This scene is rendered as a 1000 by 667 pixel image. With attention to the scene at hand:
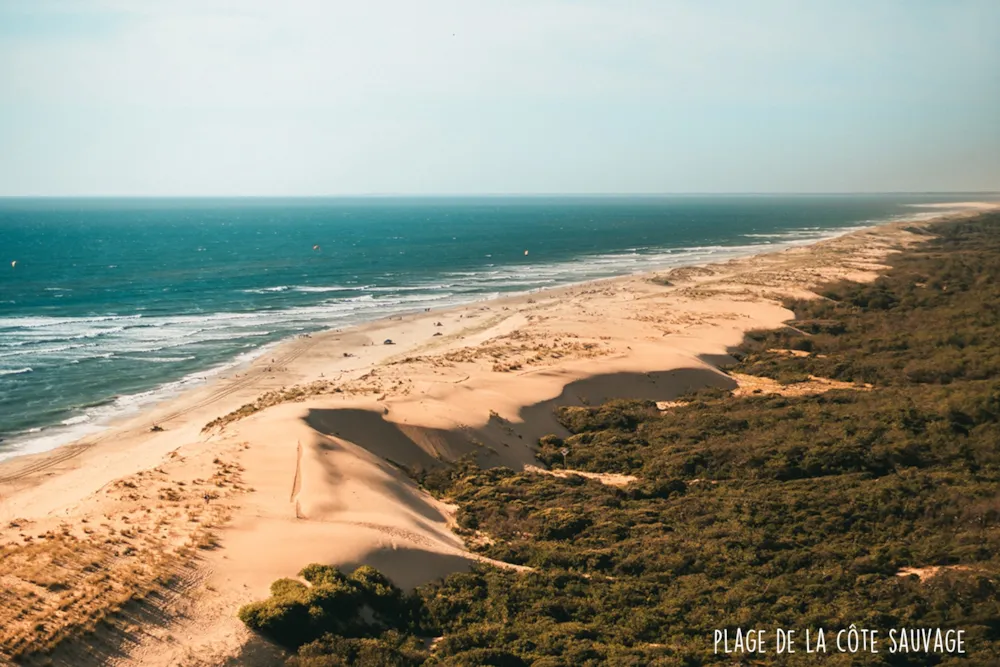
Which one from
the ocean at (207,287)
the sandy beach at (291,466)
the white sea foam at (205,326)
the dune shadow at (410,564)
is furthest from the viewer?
the ocean at (207,287)

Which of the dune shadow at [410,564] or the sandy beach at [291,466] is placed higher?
the sandy beach at [291,466]

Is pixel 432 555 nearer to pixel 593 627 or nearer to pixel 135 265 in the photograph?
pixel 593 627

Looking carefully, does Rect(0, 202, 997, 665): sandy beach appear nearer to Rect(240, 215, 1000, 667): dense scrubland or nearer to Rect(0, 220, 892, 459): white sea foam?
Rect(240, 215, 1000, 667): dense scrubland

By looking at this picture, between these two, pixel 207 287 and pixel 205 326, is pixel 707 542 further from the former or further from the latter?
pixel 207 287

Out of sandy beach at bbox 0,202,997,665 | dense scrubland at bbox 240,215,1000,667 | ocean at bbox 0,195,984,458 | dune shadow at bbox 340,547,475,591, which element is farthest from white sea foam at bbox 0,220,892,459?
dune shadow at bbox 340,547,475,591

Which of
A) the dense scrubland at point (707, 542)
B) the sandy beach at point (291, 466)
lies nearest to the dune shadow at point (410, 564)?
the sandy beach at point (291, 466)

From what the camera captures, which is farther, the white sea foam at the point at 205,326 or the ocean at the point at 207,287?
the ocean at the point at 207,287

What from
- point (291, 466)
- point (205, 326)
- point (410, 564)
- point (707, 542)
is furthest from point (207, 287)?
point (707, 542)

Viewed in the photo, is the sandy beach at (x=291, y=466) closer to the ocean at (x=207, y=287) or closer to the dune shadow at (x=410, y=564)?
the dune shadow at (x=410, y=564)
